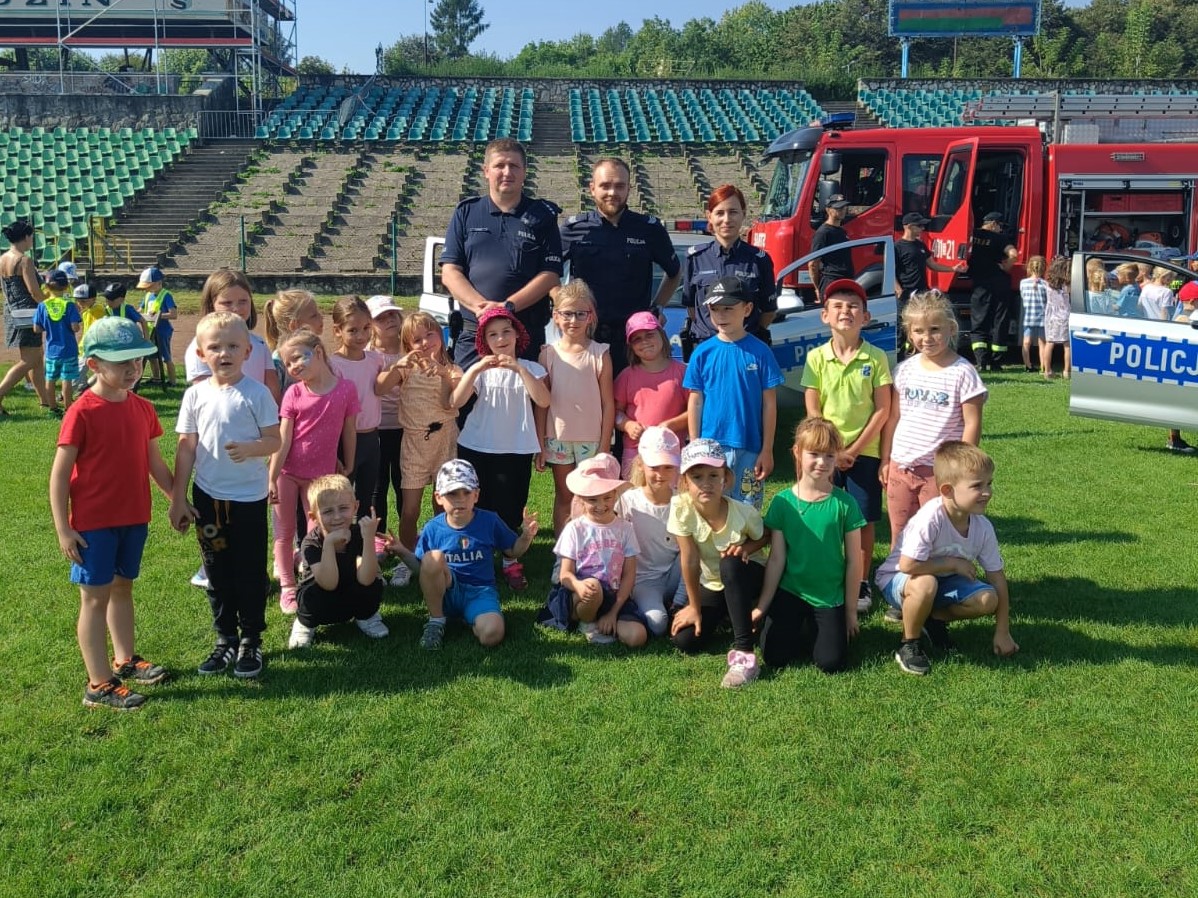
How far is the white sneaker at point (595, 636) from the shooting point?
4.70m

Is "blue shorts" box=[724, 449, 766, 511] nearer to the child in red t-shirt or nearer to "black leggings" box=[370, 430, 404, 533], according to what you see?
"black leggings" box=[370, 430, 404, 533]

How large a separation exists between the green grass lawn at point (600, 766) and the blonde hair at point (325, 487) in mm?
717

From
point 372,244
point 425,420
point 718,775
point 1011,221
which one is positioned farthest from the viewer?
point 372,244

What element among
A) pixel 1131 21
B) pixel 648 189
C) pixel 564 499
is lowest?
pixel 564 499

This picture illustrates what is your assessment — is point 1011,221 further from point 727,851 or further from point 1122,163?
point 727,851

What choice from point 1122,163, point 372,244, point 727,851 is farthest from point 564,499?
point 372,244

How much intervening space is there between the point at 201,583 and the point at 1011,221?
11899 mm

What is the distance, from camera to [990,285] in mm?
13219

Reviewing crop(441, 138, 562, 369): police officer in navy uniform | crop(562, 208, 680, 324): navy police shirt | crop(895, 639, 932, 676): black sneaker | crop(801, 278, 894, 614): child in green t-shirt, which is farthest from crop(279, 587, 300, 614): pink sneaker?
crop(895, 639, 932, 676): black sneaker

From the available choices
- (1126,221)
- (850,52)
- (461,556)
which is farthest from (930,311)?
(850,52)

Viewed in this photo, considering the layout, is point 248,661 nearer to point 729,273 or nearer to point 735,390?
point 735,390

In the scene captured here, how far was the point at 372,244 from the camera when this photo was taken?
978 inches

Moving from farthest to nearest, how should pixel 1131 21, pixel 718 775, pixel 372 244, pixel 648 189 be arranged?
pixel 1131 21 < pixel 648 189 < pixel 372 244 < pixel 718 775

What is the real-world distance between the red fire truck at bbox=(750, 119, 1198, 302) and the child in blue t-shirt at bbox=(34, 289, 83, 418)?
8.63m
